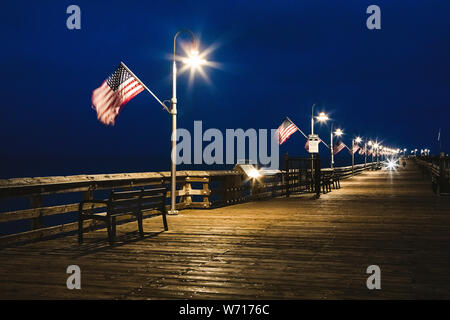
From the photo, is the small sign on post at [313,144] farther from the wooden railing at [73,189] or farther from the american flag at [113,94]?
the american flag at [113,94]

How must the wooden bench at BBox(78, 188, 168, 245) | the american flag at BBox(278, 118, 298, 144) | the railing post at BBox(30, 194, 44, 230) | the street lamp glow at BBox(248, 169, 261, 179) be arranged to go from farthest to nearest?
the american flag at BBox(278, 118, 298, 144) < the street lamp glow at BBox(248, 169, 261, 179) < the railing post at BBox(30, 194, 44, 230) < the wooden bench at BBox(78, 188, 168, 245)

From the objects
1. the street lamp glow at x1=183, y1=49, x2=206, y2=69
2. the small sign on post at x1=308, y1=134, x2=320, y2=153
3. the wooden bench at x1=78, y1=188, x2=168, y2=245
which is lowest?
the wooden bench at x1=78, y1=188, x2=168, y2=245

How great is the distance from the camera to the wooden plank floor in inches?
234

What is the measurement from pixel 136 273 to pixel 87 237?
3.73 metres

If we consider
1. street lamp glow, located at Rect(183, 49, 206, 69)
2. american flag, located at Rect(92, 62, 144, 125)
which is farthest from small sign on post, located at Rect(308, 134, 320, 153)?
american flag, located at Rect(92, 62, 144, 125)

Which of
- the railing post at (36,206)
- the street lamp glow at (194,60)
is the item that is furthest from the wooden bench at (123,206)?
the street lamp glow at (194,60)

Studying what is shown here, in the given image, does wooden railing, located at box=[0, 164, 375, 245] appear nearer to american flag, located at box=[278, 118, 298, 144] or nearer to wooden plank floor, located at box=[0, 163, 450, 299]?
wooden plank floor, located at box=[0, 163, 450, 299]

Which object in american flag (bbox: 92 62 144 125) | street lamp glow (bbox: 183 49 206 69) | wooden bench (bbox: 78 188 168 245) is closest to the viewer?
wooden bench (bbox: 78 188 168 245)

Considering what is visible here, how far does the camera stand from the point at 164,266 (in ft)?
24.2

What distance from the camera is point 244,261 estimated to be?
7727 millimetres

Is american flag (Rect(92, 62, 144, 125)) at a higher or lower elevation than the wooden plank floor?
higher

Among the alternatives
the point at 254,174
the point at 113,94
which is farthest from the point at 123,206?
the point at 254,174

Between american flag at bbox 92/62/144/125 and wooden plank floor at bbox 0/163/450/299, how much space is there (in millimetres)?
3231
